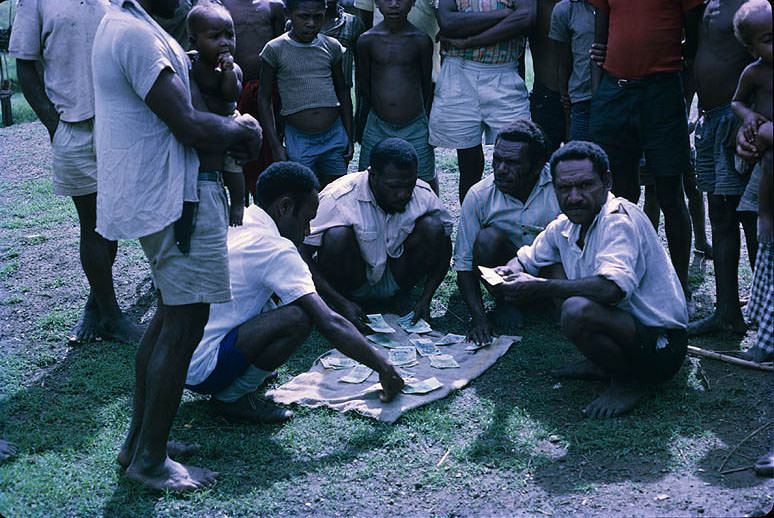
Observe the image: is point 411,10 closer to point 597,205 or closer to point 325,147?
point 325,147

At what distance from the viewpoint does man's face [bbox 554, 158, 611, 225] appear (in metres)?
3.93

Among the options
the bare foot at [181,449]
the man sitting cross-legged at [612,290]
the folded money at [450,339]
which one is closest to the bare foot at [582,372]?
the man sitting cross-legged at [612,290]

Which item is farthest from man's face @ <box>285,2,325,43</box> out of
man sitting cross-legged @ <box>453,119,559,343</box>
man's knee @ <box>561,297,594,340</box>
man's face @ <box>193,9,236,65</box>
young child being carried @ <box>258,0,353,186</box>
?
man's knee @ <box>561,297,594,340</box>

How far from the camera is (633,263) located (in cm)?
379

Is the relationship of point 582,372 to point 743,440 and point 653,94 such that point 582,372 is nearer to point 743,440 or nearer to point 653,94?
point 743,440

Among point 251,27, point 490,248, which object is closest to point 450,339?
point 490,248

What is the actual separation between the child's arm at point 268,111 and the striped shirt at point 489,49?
1317 millimetres

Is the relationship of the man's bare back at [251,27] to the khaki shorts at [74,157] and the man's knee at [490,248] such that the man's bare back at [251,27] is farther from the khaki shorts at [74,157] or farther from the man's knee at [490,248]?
the man's knee at [490,248]

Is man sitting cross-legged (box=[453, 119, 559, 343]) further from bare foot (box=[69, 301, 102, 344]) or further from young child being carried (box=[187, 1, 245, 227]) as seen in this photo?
bare foot (box=[69, 301, 102, 344])

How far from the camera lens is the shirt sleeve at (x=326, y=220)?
16.7 ft

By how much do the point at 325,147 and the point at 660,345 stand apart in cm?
290

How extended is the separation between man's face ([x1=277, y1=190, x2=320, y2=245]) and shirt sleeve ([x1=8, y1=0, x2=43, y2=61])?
192 centimetres

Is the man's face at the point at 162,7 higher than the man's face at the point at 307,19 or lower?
higher

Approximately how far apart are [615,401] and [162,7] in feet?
Result: 8.70
